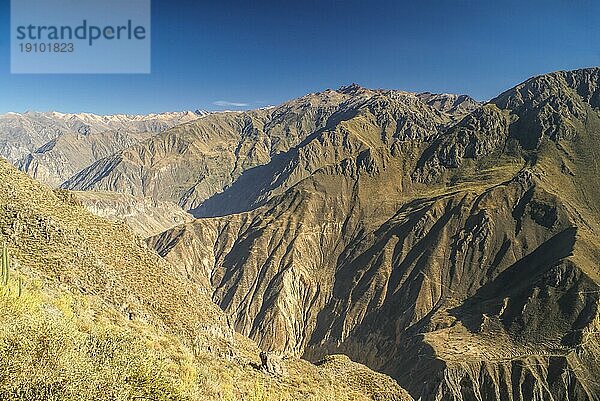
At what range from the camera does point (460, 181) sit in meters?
188

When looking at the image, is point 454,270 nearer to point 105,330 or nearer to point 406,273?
point 406,273

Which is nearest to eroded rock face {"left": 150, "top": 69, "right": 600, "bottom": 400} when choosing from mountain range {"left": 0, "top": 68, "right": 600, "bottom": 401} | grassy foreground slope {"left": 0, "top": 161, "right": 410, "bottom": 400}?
mountain range {"left": 0, "top": 68, "right": 600, "bottom": 401}

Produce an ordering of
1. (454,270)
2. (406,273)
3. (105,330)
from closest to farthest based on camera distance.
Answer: (105,330) → (454,270) → (406,273)

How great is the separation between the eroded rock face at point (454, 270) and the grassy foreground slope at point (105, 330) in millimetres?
55999

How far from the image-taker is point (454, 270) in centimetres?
14350

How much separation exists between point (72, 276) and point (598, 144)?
196m

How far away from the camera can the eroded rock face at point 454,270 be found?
9631 cm

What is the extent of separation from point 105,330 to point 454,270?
433 ft

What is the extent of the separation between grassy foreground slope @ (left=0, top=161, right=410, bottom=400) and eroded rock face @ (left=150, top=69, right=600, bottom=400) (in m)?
56.0

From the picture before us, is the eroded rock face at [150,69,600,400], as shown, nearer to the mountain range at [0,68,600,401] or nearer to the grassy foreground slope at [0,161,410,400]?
the mountain range at [0,68,600,401]

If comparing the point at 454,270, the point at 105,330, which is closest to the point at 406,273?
the point at 454,270

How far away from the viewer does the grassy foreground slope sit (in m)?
19.9

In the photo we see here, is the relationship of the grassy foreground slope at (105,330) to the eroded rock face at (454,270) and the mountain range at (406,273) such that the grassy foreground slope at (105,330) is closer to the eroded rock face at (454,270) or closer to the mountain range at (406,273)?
the mountain range at (406,273)

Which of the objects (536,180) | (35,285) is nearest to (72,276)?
(35,285)
